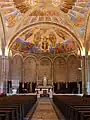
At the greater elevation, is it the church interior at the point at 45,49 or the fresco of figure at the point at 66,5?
the fresco of figure at the point at 66,5

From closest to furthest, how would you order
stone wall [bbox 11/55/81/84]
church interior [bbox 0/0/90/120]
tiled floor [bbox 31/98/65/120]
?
tiled floor [bbox 31/98/65/120] → church interior [bbox 0/0/90/120] → stone wall [bbox 11/55/81/84]

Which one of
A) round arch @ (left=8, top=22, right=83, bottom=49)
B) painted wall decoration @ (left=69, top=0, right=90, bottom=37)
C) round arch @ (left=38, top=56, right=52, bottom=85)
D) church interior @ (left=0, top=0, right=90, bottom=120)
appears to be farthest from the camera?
round arch @ (left=38, top=56, right=52, bottom=85)

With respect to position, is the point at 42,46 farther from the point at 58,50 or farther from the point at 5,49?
the point at 5,49

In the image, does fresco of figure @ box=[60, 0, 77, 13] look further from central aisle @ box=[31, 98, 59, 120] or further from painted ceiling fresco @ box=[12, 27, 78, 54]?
central aisle @ box=[31, 98, 59, 120]

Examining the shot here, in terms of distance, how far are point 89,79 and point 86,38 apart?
5386 millimetres

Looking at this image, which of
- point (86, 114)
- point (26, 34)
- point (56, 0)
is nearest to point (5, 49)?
point (26, 34)

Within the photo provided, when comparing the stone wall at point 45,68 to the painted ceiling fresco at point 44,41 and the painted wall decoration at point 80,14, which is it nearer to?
the painted ceiling fresco at point 44,41

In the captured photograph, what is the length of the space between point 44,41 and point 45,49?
1.51 metres

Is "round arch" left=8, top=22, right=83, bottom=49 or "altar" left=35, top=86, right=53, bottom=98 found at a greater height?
→ "round arch" left=8, top=22, right=83, bottom=49

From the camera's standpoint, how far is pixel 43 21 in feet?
108

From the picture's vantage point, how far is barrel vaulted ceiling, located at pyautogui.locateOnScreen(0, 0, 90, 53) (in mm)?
27997

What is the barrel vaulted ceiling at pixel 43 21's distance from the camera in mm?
→ 27997

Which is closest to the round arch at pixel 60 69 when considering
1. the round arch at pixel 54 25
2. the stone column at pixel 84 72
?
the stone column at pixel 84 72

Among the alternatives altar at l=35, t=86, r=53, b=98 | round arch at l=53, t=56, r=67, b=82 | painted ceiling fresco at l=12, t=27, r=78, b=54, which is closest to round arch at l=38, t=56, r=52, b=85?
round arch at l=53, t=56, r=67, b=82
